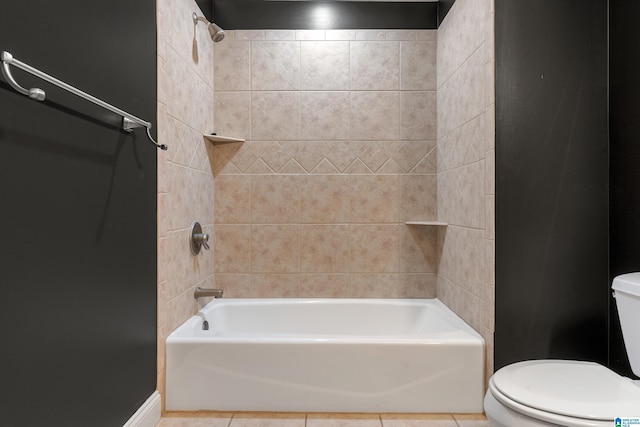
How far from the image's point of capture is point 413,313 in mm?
2611

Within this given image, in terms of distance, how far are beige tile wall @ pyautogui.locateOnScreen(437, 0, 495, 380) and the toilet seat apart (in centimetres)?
40

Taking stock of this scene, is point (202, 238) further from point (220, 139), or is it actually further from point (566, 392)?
point (566, 392)

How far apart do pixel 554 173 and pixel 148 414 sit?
2077 mm

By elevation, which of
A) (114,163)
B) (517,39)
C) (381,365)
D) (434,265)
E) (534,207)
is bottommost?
(381,365)

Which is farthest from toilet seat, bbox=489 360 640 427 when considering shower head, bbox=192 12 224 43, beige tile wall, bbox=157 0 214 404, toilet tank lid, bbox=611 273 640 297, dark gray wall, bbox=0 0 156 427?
shower head, bbox=192 12 224 43

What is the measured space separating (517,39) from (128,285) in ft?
6.46

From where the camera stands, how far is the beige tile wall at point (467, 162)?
1.87 m

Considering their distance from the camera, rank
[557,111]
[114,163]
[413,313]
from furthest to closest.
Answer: [413,313]
[557,111]
[114,163]

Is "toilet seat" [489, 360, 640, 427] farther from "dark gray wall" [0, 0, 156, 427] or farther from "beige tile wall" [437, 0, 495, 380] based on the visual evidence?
"dark gray wall" [0, 0, 156, 427]

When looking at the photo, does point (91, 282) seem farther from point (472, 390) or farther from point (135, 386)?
point (472, 390)

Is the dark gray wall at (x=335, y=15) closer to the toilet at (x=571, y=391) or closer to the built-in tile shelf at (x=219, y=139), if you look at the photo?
the built-in tile shelf at (x=219, y=139)

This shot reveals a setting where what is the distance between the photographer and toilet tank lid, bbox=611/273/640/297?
1.48 meters

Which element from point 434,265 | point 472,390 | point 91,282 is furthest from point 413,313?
point 91,282

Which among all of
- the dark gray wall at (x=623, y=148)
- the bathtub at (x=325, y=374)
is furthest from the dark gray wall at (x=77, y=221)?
the dark gray wall at (x=623, y=148)
